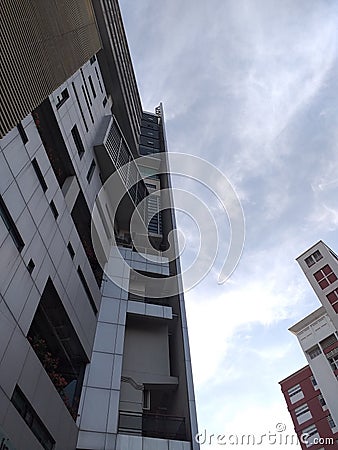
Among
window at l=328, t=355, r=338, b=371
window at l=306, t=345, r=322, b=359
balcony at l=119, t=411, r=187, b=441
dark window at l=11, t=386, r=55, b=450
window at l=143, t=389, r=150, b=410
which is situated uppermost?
window at l=306, t=345, r=322, b=359

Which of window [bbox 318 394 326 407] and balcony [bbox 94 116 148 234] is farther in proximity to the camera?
window [bbox 318 394 326 407]

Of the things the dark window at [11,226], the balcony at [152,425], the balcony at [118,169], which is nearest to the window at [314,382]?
the balcony at [118,169]

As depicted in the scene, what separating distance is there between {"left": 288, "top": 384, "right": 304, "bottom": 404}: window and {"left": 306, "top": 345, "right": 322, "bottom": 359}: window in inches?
202

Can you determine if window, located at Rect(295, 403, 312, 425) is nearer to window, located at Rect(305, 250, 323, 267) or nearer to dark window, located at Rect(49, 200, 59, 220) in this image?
window, located at Rect(305, 250, 323, 267)

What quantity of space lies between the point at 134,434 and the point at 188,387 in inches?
109

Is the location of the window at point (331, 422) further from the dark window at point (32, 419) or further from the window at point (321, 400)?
the dark window at point (32, 419)

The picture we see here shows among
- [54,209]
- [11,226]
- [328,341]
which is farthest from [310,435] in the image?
[11,226]

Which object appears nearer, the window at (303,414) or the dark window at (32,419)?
the dark window at (32,419)

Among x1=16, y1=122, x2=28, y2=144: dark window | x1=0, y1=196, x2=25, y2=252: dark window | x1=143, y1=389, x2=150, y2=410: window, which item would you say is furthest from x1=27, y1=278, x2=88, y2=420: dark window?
x1=16, y1=122, x2=28, y2=144: dark window

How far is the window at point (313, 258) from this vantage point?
127 ft

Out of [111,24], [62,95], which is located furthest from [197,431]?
[111,24]

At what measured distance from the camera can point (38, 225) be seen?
35.2 ft

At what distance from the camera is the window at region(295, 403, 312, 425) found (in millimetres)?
40688

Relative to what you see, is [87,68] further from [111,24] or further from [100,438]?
[100,438]
